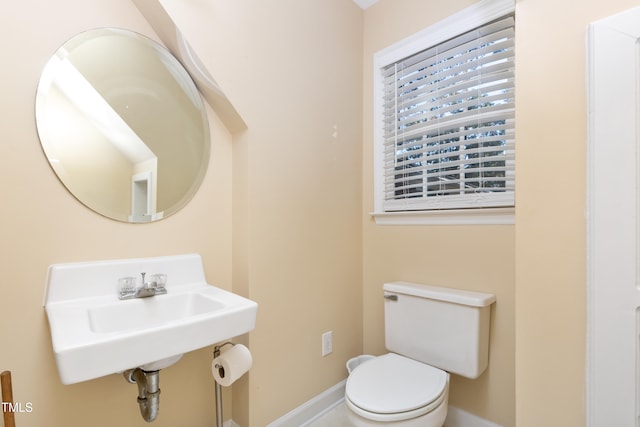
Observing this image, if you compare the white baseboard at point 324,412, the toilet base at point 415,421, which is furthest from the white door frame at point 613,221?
the white baseboard at point 324,412

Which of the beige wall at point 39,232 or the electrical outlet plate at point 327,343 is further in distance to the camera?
the electrical outlet plate at point 327,343

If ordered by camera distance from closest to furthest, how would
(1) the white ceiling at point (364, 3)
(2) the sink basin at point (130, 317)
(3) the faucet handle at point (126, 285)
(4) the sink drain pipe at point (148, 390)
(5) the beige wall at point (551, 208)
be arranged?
1. (2) the sink basin at point (130, 317)
2. (5) the beige wall at point (551, 208)
3. (4) the sink drain pipe at point (148, 390)
4. (3) the faucet handle at point (126, 285)
5. (1) the white ceiling at point (364, 3)

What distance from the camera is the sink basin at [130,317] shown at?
0.76 meters

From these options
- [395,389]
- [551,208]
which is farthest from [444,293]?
[551,208]

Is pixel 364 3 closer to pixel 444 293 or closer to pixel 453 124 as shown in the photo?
pixel 453 124

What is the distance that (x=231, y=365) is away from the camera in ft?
3.74

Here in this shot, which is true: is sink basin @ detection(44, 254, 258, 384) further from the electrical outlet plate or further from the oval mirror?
the electrical outlet plate

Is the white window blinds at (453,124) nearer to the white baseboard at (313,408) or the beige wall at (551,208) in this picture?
the beige wall at (551,208)

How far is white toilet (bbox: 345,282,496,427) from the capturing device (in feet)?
3.82

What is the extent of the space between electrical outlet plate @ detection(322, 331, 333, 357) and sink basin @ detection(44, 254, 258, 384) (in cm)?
77

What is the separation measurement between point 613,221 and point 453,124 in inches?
35.5

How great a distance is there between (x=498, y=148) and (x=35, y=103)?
1.84 meters

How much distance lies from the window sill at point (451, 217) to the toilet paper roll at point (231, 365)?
3.59 ft

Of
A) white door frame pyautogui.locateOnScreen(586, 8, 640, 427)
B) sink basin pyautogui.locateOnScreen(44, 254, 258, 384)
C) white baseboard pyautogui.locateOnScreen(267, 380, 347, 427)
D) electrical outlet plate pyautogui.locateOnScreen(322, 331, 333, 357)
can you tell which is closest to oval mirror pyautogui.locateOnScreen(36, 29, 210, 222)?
sink basin pyautogui.locateOnScreen(44, 254, 258, 384)
